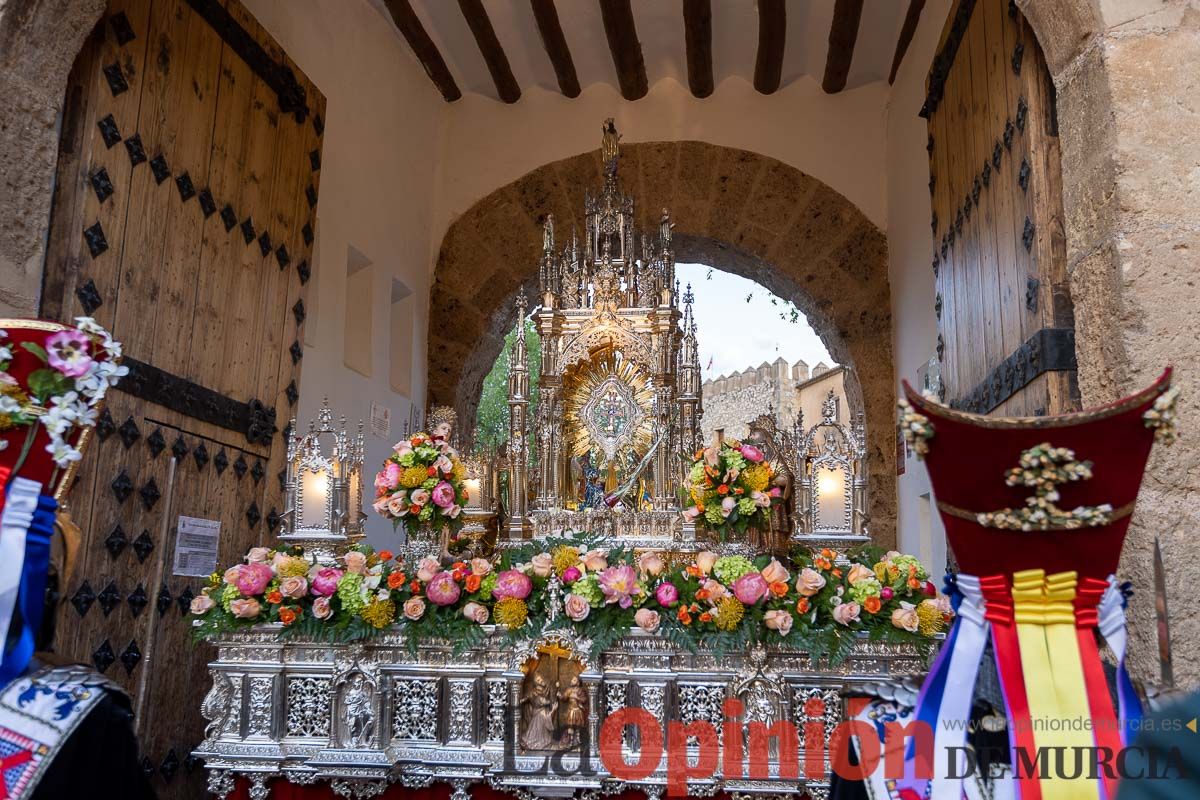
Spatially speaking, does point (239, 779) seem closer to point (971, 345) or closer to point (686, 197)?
point (971, 345)

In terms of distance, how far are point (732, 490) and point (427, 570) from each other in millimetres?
1704

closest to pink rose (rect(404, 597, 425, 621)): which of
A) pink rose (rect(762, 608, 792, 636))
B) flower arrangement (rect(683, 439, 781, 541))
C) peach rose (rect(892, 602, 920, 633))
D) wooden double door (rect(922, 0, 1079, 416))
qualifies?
pink rose (rect(762, 608, 792, 636))

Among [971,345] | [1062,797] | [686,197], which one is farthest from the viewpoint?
[686,197]

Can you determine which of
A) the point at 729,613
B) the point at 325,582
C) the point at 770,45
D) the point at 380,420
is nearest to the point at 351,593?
the point at 325,582

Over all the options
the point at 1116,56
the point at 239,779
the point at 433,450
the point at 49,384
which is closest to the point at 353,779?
the point at 239,779

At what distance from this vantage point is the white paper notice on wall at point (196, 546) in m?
5.09

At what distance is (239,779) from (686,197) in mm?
7636

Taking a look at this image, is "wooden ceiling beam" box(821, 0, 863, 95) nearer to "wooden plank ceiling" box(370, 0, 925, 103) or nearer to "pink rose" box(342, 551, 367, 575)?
"wooden plank ceiling" box(370, 0, 925, 103)

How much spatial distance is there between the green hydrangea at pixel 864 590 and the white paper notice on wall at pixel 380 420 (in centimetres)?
544

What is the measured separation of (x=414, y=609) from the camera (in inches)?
157

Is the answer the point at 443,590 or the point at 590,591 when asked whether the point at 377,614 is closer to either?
the point at 443,590

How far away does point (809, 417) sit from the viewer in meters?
24.1

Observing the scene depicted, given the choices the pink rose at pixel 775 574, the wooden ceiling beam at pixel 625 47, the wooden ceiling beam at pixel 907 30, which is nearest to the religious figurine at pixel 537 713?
the pink rose at pixel 775 574

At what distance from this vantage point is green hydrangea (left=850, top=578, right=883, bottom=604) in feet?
12.6
